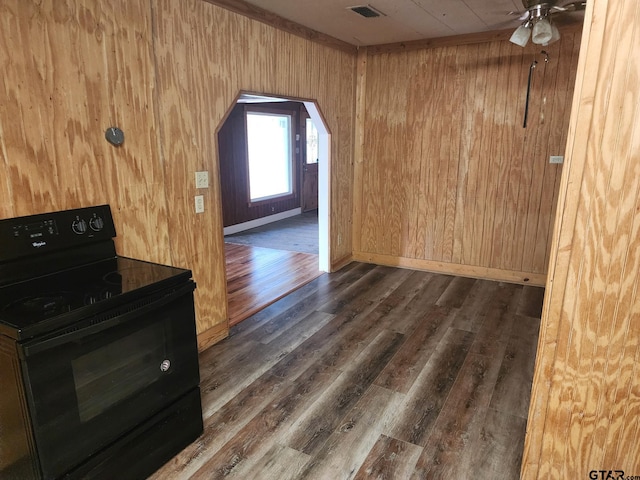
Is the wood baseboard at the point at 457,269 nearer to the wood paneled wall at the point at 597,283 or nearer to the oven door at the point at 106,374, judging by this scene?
the wood paneled wall at the point at 597,283

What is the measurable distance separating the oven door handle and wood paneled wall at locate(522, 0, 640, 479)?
147 centimetres

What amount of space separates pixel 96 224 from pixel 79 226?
9 centimetres

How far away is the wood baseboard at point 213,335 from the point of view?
298 cm

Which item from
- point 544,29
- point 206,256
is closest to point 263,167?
point 206,256

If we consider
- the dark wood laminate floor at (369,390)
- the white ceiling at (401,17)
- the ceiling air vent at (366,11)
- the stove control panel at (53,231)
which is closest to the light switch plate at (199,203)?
the stove control panel at (53,231)

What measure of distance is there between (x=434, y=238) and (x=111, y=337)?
3784 mm

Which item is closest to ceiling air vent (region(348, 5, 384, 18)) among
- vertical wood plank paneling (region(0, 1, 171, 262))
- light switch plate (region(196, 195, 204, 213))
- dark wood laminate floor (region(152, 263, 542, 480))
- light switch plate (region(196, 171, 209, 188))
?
vertical wood plank paneling (region(0, 1, 171, 262))

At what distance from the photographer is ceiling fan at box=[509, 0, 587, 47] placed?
2717 millimetres

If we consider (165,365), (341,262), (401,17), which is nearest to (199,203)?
(165,365)

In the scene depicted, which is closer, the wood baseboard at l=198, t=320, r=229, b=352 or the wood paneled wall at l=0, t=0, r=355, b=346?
the wood paneled wall at l=0, t=0, r=355, b=346

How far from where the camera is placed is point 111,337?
5.11ft

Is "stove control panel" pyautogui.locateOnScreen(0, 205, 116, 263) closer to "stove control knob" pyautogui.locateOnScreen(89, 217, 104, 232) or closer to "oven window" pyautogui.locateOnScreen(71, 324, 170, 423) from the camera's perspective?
"stove control knob" pyautogui.locateOnScreen(89, 217, 104, 232)

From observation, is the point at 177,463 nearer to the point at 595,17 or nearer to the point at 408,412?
the point at 408,412

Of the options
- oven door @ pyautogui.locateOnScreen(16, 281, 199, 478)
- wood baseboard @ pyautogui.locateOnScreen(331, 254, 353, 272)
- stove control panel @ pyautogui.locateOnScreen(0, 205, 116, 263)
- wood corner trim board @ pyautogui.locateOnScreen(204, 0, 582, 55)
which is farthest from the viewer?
wood baseboard @ pyautogui.locateOnScreen(331, 254, 353, 272)
